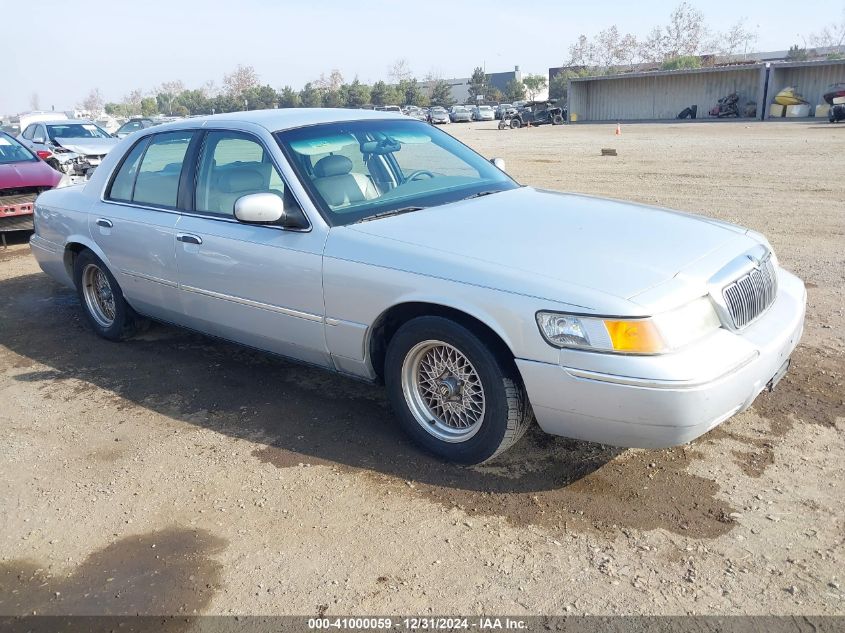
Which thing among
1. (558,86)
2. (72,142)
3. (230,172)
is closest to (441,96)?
(558,86)

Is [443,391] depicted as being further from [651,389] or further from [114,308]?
[114,308]

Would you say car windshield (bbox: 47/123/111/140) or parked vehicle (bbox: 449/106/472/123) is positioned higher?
car windshield (bbox: 47/123/111/140)

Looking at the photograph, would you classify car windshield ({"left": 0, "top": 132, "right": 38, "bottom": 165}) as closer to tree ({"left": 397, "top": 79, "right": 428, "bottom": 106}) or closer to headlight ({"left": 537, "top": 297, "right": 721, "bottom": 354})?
headlight ({"left": 537, "top": 297, "right": 721, "bottom": 354})

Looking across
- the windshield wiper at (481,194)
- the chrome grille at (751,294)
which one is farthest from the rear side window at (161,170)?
the chrome grille at (751,294)

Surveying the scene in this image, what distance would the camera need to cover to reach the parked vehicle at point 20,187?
32.0ft

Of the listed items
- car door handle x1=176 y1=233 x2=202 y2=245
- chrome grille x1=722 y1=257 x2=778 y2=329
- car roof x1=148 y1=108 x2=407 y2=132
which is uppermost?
car roof x1=148 y1=108 x2=407 y2=132

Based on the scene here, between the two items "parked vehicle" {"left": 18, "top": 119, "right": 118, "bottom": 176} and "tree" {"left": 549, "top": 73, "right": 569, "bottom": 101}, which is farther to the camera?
"tree" {"left": 549, "top": 73, "right": 569, "bottom": 101}

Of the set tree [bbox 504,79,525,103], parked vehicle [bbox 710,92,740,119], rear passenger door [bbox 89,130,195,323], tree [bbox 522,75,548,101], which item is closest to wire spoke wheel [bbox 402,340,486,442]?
rear passenger door [bbox 89,130,195,323]

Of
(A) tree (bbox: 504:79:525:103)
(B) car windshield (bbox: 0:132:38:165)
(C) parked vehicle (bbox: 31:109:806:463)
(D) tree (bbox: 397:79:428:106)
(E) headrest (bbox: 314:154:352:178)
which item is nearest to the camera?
(C) parked vehicle (bbox: 31:109:806:463)

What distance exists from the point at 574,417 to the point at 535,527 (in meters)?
0.52

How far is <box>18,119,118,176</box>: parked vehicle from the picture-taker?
15.0 meters

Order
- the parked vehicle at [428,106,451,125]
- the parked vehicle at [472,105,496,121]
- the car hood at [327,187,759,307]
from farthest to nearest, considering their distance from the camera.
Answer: the parked vehicle at [472,105,496,121]
the parked vehicle at [428,106,451,125]
the car hood at [327,187,759,307]

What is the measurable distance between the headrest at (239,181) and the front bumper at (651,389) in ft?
7.05

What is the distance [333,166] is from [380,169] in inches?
14.2
